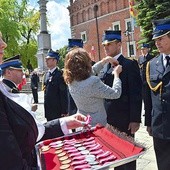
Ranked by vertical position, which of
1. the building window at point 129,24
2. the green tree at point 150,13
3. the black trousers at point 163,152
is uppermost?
the building window at point 129,24

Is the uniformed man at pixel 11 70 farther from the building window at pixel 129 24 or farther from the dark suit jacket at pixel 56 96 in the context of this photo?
the building window at pixel 129 24

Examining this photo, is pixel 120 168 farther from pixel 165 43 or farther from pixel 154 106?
pixel 165 43

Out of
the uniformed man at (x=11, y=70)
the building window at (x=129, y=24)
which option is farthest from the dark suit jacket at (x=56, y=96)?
the building window at (x=129, y=24)

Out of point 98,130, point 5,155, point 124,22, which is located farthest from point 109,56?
point 124,22

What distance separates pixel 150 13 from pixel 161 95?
20489 mm

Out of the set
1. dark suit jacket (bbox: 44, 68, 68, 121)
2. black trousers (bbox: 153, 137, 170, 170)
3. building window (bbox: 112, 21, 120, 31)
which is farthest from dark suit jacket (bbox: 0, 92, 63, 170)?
building window (bbox: 112, 21, 120, 31)

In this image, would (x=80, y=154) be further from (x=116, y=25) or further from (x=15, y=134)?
(x=116, y=25)

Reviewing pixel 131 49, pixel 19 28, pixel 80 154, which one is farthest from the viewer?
pixel 131 49

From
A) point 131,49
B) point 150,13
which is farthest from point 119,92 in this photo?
point 131,49

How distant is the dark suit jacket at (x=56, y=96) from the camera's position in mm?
5781

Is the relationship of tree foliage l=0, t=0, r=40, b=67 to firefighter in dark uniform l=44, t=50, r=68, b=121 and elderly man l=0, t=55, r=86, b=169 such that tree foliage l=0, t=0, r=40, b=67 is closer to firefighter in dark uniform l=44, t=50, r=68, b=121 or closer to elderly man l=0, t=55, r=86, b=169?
firefighter in dark uniform l=44, t=50, r=68, b=121

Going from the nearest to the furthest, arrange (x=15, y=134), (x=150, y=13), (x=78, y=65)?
(x=15, y=134)
(x=78, y=65)
(x=150, y=13)

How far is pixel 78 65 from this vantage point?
130 inches

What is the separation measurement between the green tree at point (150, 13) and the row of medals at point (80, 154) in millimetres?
20470
